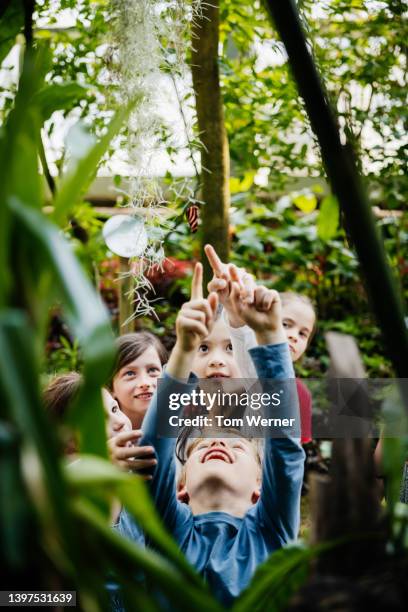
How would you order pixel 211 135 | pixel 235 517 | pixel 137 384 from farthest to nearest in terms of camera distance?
pixel 211 135
pixel 137 384
pixel 235 517

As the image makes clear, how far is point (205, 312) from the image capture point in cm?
87

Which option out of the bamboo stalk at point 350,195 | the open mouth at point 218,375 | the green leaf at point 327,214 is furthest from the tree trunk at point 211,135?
the bamboo stalk at point 350,195

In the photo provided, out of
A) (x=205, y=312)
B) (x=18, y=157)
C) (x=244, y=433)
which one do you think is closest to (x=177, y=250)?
(x=244, y=433)

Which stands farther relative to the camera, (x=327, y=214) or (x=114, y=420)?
(x=114, y=420)

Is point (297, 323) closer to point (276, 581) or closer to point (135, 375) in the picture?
point (135, 375)

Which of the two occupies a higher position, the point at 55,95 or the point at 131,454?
the point at 55,95

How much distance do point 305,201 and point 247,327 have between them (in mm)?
2254

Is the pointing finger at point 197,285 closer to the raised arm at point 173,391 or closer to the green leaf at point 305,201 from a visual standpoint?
the raised arm at point 173,391

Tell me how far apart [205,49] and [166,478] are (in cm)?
127

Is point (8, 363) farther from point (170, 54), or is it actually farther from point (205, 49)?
point (205, 49)

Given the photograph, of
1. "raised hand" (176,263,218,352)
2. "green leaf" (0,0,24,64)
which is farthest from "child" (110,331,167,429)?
"green leaf" (0,0,24,64)

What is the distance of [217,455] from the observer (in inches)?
48.8

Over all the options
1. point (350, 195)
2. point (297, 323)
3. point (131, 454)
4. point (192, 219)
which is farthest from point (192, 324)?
point (297, 323)

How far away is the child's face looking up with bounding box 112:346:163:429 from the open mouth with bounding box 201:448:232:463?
24 cm
